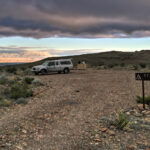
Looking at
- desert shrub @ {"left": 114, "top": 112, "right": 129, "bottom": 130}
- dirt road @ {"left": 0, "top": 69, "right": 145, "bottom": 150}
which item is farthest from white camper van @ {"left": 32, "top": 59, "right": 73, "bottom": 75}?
desert shrub @ {"left": 114, "top": 112, "right": 129, "bottom": 130}

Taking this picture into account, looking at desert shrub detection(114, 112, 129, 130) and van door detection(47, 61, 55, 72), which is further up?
van door detection(47, 61, 55, 72)

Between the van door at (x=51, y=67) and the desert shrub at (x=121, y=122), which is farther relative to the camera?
the van door at (x=51, y=67)

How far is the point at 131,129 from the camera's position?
19.3ft

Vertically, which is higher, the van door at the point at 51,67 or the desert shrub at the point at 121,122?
the van door at the point at 51,67

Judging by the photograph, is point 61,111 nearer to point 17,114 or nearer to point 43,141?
point 17,114

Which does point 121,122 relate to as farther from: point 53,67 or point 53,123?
point 53,67

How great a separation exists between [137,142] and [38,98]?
6.86m

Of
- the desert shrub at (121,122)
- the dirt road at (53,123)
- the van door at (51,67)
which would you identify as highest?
the van door at (51,67)

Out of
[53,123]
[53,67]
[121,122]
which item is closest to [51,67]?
[53,67]

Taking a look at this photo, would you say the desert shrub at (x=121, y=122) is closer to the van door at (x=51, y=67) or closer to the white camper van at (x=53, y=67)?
the white camper van at (x=53, y=67)

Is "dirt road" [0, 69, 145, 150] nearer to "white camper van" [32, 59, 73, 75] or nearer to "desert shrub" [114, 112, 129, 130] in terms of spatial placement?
"desert shrub" [114, 112, 129, 130]

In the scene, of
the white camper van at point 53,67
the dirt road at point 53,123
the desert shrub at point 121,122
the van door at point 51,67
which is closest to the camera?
the dirt road at point 53,123

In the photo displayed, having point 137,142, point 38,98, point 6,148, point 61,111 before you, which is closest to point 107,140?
point 137,142

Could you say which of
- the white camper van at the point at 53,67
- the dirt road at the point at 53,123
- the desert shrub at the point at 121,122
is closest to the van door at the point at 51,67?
the white camper van at the point at 53,67
